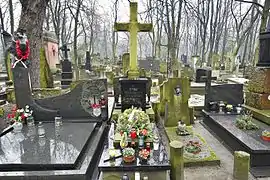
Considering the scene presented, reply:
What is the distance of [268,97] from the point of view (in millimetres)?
7039

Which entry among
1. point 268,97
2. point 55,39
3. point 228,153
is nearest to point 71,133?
point 228,153

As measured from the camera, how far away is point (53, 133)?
5.69 meters

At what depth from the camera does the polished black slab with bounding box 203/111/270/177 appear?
16.1ft

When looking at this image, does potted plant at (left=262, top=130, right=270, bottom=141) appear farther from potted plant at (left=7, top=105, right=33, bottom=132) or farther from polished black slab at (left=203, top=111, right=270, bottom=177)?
potted plant at (left=7, top=105, right=33, bottom=132)

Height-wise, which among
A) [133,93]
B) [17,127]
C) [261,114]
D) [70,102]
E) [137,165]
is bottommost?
[137,165]

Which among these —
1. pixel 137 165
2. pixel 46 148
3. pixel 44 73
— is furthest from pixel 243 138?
pixel 44 73

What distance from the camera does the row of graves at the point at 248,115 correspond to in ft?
16.3

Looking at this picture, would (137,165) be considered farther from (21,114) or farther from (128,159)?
(21,114)

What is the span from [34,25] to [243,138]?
8.50 meters

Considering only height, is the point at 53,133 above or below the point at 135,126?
below

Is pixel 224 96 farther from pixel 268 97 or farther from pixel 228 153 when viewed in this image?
pixel 228 153

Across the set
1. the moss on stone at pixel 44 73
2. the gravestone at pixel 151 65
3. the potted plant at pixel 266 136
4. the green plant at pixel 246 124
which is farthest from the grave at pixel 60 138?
the gravestone at pixel 151 65

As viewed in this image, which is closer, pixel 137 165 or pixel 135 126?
pixel 137 165

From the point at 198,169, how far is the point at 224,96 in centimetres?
406
